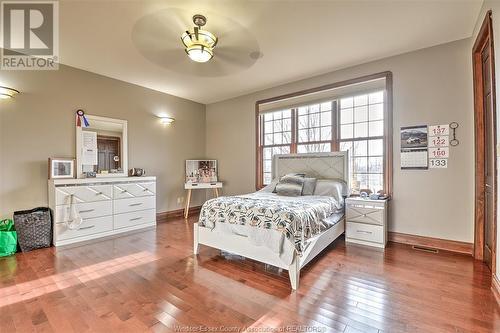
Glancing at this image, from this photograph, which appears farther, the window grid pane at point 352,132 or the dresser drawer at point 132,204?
the dresser drawer at point 132,204

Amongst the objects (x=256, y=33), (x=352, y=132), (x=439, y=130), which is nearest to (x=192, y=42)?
(x=256, y=33)

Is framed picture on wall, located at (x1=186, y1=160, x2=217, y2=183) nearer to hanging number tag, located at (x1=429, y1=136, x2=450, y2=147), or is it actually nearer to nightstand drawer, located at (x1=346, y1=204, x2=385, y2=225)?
nightstand drawer, located at (x1=346, y1=204, x2=385, y2=225)

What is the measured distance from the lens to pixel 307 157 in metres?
4.21

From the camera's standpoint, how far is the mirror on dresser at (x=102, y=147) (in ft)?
12.5

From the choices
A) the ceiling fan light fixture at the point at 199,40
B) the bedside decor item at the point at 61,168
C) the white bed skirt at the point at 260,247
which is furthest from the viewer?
the bedside decor item at the point at 61,168

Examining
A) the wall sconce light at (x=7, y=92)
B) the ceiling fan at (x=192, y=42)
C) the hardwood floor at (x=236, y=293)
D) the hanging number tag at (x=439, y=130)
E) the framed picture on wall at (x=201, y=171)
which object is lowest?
the hardwood floor at (x=236, y=293)

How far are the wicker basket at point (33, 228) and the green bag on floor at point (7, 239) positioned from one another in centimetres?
6

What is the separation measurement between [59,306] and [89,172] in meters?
2.48

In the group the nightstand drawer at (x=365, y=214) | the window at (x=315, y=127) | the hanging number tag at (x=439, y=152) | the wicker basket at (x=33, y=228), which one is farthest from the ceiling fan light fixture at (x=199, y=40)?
the hanging number tag at (x=439, y=152)

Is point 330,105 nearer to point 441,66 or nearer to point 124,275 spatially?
point 441,66

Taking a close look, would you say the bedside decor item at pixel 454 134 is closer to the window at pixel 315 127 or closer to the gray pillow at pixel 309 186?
the window at pixel 315 127

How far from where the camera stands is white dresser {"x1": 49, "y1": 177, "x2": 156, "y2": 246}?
328 centimetres

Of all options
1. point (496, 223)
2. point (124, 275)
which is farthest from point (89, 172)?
point (496, 223)

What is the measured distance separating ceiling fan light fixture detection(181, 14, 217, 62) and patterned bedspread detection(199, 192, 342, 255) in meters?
1.74
